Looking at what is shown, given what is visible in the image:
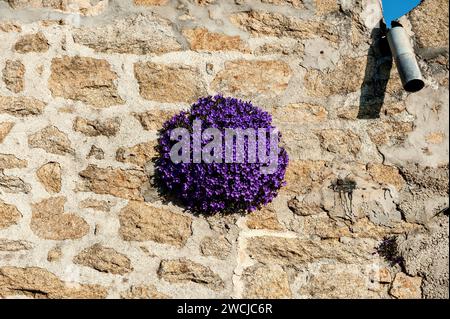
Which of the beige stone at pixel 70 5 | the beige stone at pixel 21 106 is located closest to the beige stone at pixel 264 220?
the beige stone at pixel 21 106

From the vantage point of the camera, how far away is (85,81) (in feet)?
9.97

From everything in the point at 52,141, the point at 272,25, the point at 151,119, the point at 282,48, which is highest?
the point at 272,25

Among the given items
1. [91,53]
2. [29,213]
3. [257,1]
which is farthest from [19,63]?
[257,1]

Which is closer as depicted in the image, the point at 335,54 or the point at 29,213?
the point at 29,213

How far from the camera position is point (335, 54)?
314 cm

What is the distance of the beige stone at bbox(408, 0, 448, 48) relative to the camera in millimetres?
3088

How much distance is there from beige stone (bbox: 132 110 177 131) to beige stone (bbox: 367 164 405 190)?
117 cm

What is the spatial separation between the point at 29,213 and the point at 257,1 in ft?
5.58

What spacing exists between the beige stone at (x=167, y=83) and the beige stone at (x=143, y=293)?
1001 mm

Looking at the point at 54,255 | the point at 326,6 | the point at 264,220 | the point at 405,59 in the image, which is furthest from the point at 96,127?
the point at 405,59

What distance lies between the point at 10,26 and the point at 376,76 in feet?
6.69

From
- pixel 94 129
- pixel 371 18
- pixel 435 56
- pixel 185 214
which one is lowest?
pixel 185 214

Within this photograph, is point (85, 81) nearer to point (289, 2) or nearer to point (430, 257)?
point (289, 2)

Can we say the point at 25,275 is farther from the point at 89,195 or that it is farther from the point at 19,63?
the point at 19,63
